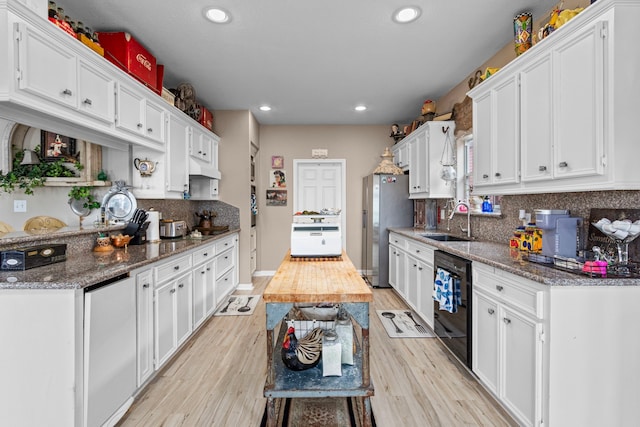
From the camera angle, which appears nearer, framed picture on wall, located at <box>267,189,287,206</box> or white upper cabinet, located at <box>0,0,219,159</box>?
white upper cabinet, located at <box>0,0,219,159</box>

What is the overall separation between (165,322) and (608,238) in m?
2.97

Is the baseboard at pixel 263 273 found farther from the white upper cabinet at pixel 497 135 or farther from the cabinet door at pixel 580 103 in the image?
the cabinet door at pixel 580 103

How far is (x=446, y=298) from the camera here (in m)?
2.52

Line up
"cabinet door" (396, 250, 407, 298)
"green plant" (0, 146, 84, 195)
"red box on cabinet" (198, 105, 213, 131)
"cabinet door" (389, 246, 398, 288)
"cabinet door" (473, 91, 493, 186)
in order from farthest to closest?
"cabinet door" (389, 246, 398, 288) → "red box on cabinet" (198, 105, 213, 131) → "cabinet door" (396, 250, 407, 298) → "cabinet door" (473, 91, 493, 186) → "green plant" (0, 146, 84, 195)

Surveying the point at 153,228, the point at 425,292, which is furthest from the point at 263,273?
the point at 425,292

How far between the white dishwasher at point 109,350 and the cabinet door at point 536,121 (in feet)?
8.66

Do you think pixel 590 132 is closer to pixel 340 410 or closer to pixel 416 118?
pixel 340 410

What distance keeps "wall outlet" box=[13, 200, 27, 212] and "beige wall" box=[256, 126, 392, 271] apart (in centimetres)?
362

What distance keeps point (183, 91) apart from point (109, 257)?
86.3 inches

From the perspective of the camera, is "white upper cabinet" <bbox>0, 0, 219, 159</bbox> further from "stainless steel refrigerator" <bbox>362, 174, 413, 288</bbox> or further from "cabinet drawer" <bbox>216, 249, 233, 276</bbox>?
"stainless steel refrigerator" <bbox>362, 174, 413, 288</bbox>

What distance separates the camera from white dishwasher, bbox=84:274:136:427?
1578mm

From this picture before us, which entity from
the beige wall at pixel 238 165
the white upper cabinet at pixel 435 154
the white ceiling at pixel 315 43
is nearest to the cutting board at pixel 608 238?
the white ceiling at pixel 315 43

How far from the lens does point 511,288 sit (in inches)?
70.7

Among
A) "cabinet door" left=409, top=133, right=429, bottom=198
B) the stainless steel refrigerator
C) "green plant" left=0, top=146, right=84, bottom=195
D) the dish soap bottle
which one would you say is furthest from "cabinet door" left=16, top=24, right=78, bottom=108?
the stainless steel refrigerator
